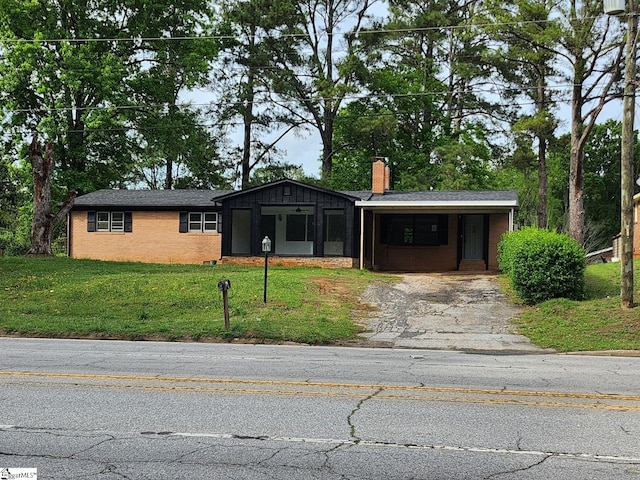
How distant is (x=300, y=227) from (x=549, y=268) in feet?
49.4

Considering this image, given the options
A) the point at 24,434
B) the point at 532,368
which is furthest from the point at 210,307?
the point at 24,434

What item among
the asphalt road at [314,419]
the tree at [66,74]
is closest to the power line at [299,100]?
the tree at [66,74]

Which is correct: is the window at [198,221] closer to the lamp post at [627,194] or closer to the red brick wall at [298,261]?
the red brick wall at [298,261]

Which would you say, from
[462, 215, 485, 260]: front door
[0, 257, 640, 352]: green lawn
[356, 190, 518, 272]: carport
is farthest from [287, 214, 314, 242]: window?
[462, 215, 485, 260]: front door

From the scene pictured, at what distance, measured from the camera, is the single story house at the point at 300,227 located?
2992cm

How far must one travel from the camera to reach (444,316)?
1864cm

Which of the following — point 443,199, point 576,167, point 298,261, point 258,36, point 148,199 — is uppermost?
point 258,36

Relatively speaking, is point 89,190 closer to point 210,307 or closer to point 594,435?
point 210,307

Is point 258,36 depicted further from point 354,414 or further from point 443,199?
point 354,414

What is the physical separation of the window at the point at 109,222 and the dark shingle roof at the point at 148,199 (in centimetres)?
53

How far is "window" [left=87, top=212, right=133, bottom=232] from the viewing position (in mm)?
33062

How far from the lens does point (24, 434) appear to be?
20.7 feet

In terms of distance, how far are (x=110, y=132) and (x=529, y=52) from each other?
22.0 metres

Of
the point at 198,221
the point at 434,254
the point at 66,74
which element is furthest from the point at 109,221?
the point at 434,254
